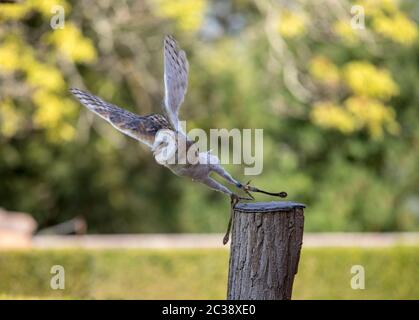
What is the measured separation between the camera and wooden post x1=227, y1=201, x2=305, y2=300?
4352mm

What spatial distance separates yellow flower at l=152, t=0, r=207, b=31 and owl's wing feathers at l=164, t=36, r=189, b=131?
710 centimetres

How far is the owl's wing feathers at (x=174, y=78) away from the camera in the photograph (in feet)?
13.5

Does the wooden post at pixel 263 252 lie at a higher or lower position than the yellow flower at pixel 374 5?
lower

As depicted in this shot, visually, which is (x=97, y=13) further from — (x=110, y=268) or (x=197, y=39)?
(x=197, y=39)

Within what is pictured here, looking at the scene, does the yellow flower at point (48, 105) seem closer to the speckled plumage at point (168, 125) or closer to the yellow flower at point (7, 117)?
the yellow flower at point (7, 117)

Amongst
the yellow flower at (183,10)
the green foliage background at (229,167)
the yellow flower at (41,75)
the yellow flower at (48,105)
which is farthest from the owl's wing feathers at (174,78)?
A: the green foliage background at (229,167)

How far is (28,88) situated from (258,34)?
20.9ft

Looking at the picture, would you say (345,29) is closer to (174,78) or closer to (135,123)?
(174,78)

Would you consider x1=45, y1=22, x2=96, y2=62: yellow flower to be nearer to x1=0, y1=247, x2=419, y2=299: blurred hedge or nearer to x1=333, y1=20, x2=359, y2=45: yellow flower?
x1=0, y1=247, x2=419, y2=299: blurred hedge

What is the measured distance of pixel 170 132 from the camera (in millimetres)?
3973

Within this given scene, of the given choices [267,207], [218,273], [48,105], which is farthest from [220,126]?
[267,207]

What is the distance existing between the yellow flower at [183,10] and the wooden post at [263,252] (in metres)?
7.43

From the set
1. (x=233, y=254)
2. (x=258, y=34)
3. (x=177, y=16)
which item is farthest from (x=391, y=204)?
(x=233, y=254)

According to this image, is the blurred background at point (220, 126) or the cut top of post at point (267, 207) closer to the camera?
the cut top of post at point (267, 207)
